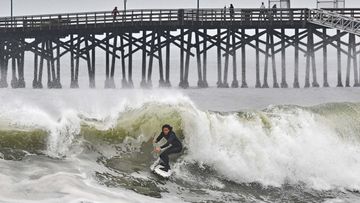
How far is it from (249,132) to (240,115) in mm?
725

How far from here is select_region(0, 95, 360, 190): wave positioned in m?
12.7

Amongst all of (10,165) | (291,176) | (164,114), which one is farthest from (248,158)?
(10,165)

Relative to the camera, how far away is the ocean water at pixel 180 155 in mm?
10523

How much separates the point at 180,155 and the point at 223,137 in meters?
1.09

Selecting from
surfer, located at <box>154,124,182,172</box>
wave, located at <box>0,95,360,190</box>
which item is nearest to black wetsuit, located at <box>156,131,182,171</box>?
surfer, located at <box>154,124,182,172</box>

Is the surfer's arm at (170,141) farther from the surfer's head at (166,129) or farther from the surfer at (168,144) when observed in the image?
the surfer's head at (166,129)

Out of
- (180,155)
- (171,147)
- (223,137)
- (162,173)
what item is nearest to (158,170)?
(162,173)

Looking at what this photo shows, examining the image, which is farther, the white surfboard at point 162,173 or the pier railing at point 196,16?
the pier railing at point 196,16

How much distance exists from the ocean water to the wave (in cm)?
2

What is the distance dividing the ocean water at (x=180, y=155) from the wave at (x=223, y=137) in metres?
0.02

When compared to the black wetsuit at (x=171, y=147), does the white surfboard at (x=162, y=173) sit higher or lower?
lower

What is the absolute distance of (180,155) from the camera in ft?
42.6

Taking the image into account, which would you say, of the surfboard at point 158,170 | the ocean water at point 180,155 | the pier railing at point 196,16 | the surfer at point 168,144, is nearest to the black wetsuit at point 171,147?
the surfer at point 168,144

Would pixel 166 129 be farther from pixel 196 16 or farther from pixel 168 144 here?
pixel 196 16
